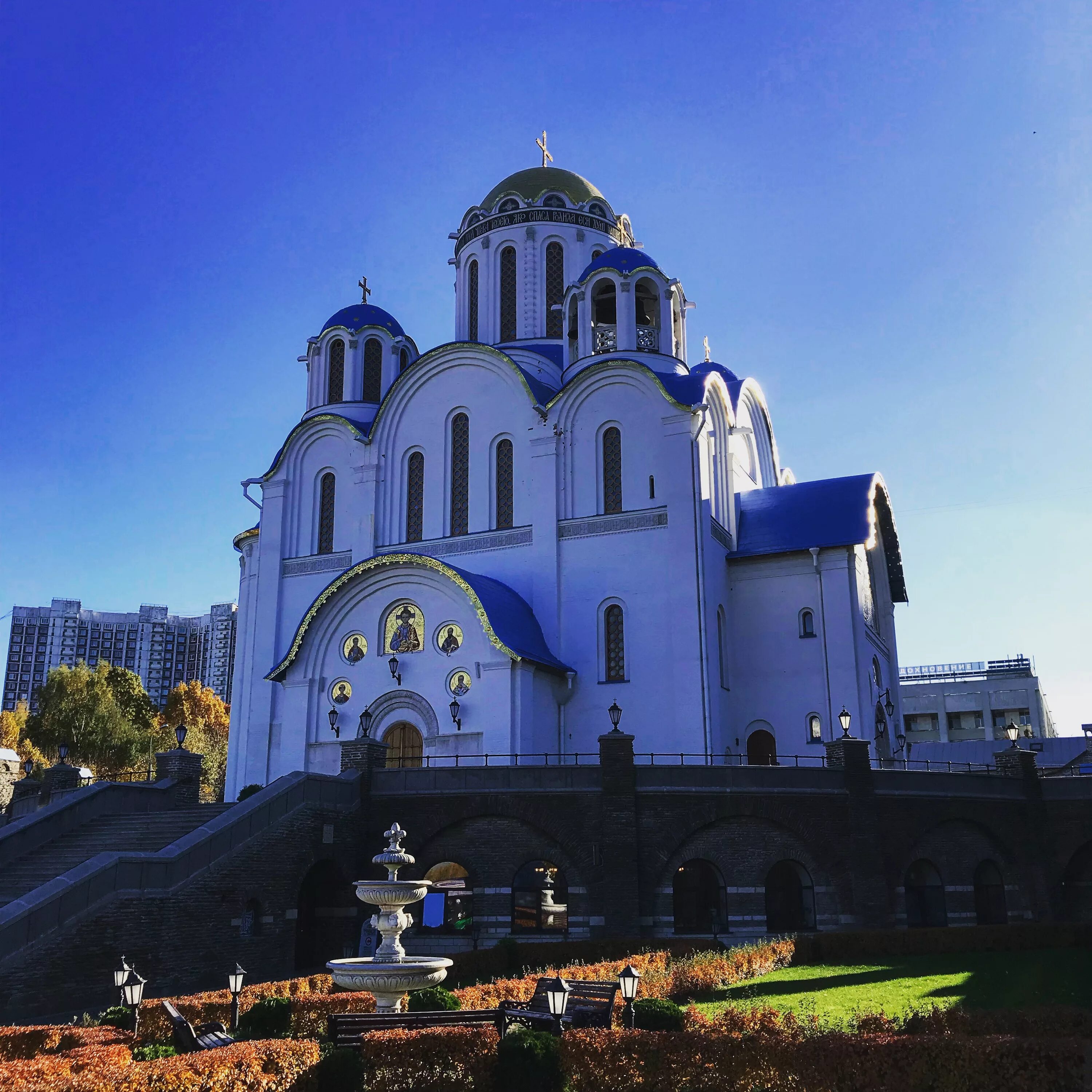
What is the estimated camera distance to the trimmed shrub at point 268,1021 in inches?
511

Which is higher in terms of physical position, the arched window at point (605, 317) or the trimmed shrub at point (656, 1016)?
the arched window at point (605, 317)

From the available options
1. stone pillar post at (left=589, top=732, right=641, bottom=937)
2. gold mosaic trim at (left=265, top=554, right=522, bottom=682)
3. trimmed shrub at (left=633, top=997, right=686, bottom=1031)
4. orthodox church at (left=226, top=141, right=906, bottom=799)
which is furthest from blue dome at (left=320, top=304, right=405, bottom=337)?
trimmed shrub at (left=633, top=997, right=686, bottom=1031)

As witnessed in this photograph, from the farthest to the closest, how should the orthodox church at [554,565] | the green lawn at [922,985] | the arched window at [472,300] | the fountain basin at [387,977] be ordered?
the arched window at [472,300], the orthodox church at [554,565], the green lawn at [922,985], the fountain basin at [387,977]

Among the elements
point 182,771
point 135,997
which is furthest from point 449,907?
point 135,997

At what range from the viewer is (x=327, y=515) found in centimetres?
3281

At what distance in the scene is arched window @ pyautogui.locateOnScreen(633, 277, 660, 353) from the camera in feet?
103

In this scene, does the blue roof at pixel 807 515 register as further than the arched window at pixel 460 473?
No

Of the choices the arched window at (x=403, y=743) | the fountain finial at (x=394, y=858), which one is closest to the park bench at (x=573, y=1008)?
the fountain finial at (x=394, y=858)

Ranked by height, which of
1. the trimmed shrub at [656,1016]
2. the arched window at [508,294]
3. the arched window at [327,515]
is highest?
the arched window at [508,294]

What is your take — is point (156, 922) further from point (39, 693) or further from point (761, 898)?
point (39, 693)

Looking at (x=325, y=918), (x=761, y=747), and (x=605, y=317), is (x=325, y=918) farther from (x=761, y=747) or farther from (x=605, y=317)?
(x=605, y=317)

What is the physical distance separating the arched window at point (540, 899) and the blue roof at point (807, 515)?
11.0 m

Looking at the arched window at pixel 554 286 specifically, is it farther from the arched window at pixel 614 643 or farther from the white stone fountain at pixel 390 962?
the white stone fountain at pixel 390 962

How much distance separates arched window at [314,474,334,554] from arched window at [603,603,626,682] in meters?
8.54
